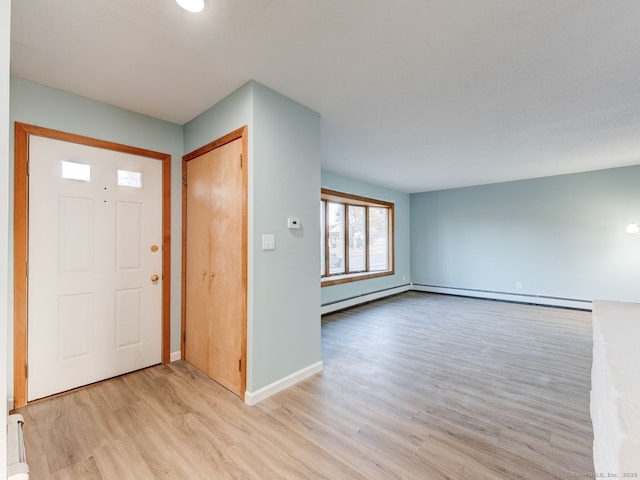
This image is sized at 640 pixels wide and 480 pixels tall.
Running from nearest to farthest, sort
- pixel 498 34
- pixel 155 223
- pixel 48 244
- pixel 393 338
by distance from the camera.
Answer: pixel 498 34 → pixel 48 244 → pixel 155 223 → pixel 393 338

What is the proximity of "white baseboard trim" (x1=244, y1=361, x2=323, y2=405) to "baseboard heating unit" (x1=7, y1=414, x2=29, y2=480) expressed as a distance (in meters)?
1.27

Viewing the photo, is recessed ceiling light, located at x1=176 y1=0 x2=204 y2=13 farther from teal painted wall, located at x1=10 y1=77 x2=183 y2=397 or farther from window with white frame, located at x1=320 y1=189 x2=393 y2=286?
window with white frame, located at x1=320 y1=189 x2=393 y2=286

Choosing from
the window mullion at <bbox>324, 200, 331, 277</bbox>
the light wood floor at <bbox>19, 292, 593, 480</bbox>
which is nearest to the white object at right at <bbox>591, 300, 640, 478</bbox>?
the light wood floor at <bbox>19, 292, 593, 480</bbox>

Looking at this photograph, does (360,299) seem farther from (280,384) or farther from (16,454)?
(16,454)

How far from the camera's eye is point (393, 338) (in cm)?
373

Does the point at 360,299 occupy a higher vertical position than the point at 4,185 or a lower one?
lower

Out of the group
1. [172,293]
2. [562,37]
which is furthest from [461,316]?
[172,293]

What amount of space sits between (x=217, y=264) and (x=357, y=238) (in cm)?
389

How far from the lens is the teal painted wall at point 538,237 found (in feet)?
15.5

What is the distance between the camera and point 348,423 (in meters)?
1.97

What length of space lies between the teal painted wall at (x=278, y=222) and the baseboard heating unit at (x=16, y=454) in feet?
4.04

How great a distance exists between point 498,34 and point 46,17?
8.50 ft

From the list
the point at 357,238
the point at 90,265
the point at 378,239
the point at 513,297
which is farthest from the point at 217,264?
the point at 513,297

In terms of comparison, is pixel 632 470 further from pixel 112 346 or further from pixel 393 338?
pixel 393 338
